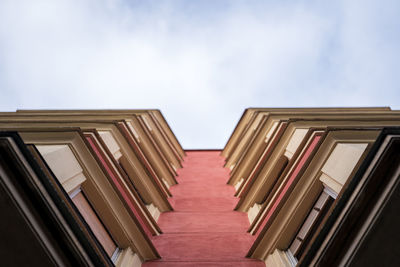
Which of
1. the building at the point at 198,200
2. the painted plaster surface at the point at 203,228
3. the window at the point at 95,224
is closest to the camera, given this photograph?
the building at the point at 198,200

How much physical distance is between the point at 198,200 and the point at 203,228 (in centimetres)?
253

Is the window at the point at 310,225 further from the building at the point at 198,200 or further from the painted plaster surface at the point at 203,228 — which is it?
the painted plaster surface at the point at 203,228

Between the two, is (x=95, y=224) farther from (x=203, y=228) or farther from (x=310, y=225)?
(x=310, y=225)

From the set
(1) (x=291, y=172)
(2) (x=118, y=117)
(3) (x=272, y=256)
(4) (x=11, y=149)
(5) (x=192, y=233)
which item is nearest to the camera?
(4) (x=11, y=149)

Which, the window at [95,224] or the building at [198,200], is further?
the window at [95,224]

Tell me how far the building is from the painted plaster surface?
0.04 meters

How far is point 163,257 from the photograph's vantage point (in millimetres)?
7676

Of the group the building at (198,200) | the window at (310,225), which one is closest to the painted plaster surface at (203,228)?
the building at (198,200)

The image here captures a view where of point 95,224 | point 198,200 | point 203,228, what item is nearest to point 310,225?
point 203,228

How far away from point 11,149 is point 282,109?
13.3 meters

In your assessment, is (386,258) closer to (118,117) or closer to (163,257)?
(163,257)

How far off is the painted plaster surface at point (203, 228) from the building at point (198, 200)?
0.04m

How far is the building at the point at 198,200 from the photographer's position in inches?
164

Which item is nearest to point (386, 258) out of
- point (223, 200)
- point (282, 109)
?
point (223, 200)
